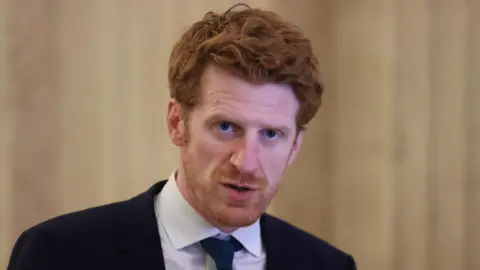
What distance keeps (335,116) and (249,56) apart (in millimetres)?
995

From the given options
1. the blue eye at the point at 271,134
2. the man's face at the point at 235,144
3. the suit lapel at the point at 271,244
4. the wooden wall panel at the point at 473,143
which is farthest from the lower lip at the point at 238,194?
the wooden wall panel at the point at 473,143

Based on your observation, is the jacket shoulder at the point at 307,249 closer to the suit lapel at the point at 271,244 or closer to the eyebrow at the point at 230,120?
the suit lapel at the point at 271,244

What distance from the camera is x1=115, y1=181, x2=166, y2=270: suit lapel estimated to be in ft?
4.06

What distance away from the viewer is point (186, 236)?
129 centimetres

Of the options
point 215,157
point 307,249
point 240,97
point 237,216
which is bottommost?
point 307,249

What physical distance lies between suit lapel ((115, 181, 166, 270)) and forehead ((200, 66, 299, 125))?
24 cm

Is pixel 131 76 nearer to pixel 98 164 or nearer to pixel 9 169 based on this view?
pixel 98 164

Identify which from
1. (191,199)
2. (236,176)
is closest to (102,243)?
(191,199)

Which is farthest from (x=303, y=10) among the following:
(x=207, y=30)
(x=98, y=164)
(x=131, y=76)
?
(x=207, y=30)

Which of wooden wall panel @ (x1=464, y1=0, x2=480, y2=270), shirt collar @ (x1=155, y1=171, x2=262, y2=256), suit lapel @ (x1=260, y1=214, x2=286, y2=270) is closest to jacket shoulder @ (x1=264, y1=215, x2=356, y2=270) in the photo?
suit lapel @ (x1=260, y1=214, x2=286, y2=270)

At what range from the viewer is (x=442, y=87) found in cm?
186

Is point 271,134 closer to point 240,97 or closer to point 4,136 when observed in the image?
point 240,97

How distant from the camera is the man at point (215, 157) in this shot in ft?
3.91

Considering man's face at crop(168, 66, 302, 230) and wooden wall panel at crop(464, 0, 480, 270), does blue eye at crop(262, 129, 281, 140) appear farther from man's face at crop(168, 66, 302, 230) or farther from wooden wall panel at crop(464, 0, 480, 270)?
wooden wall panel at crop(464, 0, 480, 270)
